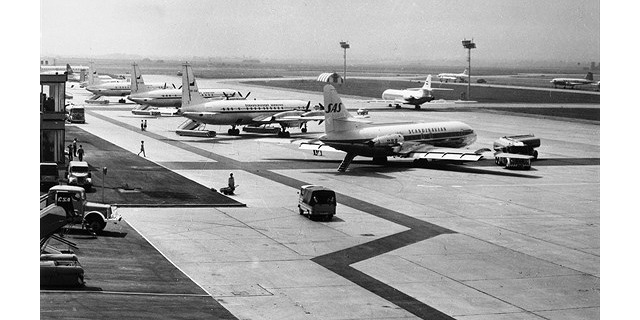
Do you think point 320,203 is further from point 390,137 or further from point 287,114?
point 287,114

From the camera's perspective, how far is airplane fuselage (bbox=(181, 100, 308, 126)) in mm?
97312

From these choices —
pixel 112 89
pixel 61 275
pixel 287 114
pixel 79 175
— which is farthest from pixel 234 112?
pixel 61 275

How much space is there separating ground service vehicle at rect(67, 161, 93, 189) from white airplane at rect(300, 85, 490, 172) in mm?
19769

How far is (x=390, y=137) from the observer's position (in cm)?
7169

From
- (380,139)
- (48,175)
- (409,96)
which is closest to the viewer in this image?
(48,175)

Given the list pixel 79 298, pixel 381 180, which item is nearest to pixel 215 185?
pixel 381 180

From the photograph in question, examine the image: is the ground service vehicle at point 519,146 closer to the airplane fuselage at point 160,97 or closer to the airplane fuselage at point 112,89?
the airplane fuselage at point 160,97

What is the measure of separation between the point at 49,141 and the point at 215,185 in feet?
55.2

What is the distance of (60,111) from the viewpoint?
47188 millimetres

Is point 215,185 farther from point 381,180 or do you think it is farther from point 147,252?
point 147,252

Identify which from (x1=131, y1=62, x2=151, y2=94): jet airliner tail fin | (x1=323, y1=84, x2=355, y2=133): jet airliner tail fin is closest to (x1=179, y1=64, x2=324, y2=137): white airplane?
(x1=131, y1=62, x2=151, y2=94): jet airliner tail fin

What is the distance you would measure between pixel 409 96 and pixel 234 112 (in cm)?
5230

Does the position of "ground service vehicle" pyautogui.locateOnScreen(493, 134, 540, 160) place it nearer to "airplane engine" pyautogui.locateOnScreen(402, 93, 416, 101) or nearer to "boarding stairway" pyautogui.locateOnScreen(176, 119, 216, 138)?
"boarding stairway" pyautogui.locateOnScreen(176, 119, 216, 138)

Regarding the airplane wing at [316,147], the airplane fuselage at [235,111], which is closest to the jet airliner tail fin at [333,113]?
the airplane wing at [316,147]
